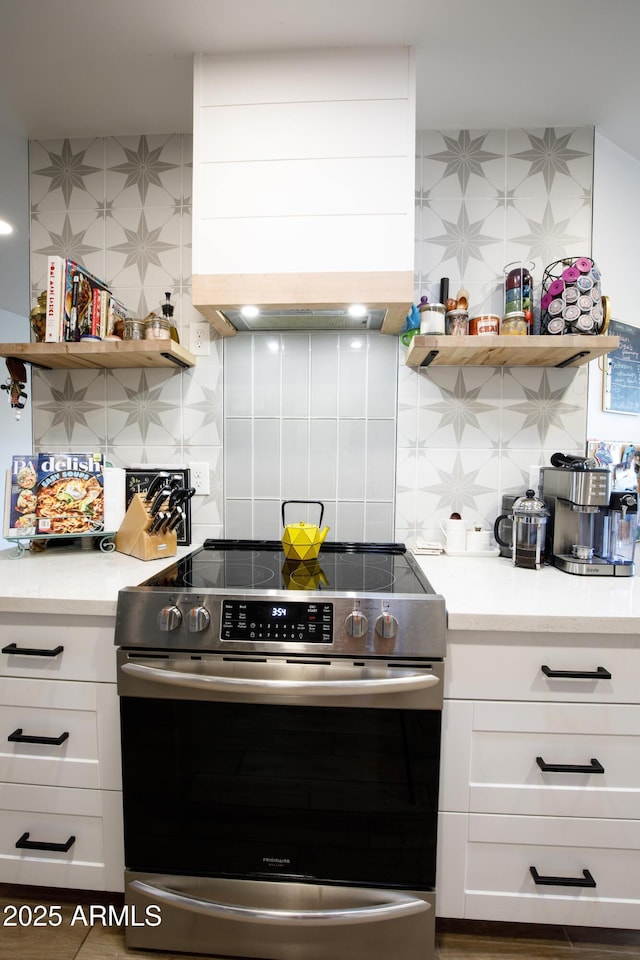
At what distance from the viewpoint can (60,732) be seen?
113cm

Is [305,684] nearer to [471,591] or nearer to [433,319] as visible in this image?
[471,591]

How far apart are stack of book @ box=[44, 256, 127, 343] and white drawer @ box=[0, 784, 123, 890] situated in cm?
136

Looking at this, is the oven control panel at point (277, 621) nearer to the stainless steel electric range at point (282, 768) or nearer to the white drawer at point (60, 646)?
the stainless steel electric range at point (282, 768)

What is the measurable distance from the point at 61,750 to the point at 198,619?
56cm

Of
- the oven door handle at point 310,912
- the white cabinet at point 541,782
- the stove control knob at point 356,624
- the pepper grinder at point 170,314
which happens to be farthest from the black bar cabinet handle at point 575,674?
the pepper grinder at point 170,314

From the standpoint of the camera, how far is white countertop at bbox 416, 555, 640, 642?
1002 millimetres

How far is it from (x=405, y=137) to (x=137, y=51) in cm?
85

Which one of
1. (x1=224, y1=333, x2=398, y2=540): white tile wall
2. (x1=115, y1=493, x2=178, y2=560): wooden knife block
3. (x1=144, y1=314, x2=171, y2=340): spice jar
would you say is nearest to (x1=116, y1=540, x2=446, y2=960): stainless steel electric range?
(x1=115, y1=493, x2=178, y2=560): wooden knife block

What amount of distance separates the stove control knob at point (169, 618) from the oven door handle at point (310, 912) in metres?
0.67

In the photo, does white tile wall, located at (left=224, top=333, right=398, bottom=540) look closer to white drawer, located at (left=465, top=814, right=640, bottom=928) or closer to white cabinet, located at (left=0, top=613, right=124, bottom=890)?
white cabinet, located at (left=0, top=613, right=124, bottom=890)

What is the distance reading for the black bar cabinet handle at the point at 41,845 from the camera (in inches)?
43.9

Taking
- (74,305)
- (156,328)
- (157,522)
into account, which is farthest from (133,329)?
(157,522)

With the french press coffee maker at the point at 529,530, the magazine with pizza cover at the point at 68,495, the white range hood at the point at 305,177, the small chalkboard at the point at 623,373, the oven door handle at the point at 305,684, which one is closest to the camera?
the oven door handle at the point at 305,684

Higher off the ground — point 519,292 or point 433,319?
point 519,292
